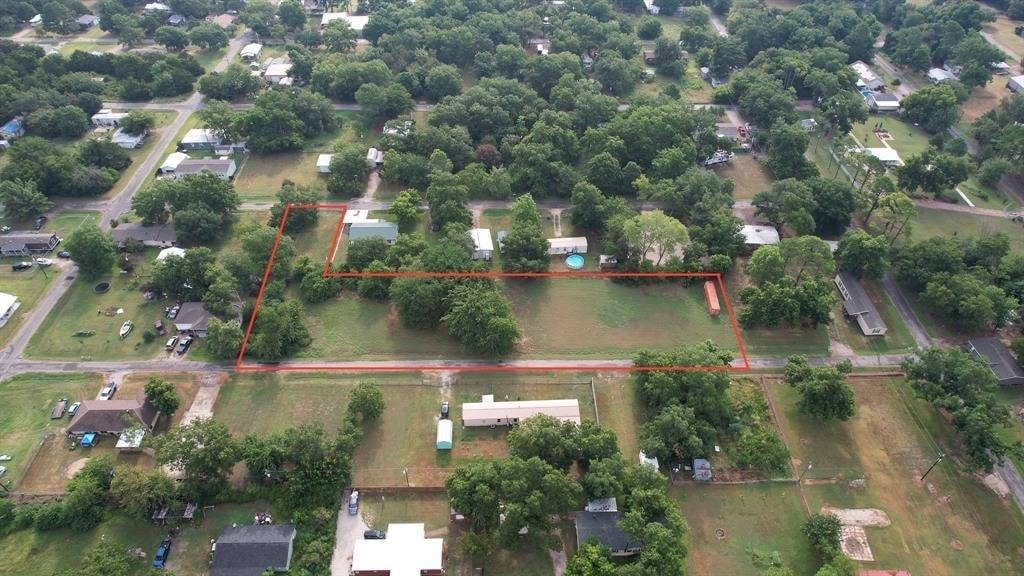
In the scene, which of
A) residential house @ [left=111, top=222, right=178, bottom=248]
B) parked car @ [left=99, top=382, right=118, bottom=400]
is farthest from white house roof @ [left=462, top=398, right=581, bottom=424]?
residential house @ [left=111, top=222, right=178, bottom=248]

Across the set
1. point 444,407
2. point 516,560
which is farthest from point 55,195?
point 516,560

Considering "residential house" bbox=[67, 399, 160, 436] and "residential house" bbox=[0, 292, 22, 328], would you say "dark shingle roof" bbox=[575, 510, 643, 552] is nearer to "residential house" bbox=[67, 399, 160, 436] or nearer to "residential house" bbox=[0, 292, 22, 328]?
"residential house" bbox=[67, 399, 160, 436]

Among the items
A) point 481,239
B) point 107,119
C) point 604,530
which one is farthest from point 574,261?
point 107,119

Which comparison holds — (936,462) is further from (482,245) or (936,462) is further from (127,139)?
(127,139)

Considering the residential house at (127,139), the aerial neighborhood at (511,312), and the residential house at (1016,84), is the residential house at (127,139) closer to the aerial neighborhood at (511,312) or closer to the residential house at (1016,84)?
the aerial neighborhood at (511,312)

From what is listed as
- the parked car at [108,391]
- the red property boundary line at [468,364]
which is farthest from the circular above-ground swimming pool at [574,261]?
the parked car at [108,391]
